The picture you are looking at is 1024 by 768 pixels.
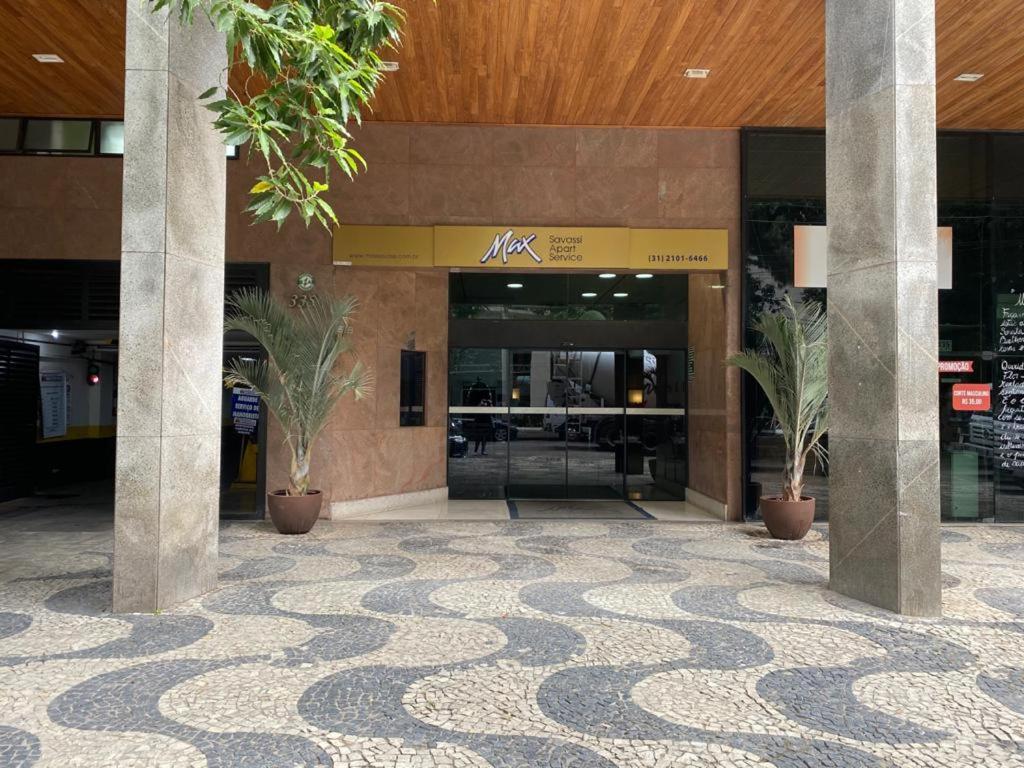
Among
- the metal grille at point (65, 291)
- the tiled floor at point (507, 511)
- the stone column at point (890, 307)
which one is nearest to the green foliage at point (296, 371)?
the metal grille at point (65, 291)

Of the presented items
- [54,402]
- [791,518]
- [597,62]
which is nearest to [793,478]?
[791,518]

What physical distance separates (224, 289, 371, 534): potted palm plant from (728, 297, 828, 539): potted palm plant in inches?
177

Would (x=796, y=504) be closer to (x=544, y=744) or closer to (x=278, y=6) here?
(x=544, y=744)

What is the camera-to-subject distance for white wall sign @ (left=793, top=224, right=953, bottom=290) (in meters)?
8.41

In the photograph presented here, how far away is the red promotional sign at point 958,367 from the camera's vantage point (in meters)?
8.40

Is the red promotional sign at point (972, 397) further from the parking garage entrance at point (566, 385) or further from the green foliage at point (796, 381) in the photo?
the parking garage entrance at point (566, 385)

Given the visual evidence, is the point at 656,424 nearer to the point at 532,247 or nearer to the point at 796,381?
the point at 796,381

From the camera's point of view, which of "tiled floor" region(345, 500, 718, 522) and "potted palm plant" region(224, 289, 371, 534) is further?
"tiled floor" region(345, 500, 718, 522)

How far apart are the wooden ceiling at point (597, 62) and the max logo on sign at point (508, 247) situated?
4.65 feet

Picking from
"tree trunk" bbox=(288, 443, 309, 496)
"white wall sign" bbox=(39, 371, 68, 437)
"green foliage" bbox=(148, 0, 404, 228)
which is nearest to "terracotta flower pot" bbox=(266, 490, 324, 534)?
"tree trunk" bbox=(288, 443, 309, 496)

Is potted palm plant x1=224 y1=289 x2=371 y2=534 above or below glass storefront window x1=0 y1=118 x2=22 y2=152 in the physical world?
below

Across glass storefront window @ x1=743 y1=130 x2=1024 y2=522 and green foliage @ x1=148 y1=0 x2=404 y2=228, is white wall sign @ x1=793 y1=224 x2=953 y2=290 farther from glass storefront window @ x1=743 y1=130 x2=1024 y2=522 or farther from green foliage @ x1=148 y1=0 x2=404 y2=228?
green foliage @ x1=148 y1=0 x2=404 y2=228

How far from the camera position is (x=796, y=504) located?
23.5 feet

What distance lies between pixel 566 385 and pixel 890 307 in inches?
226
